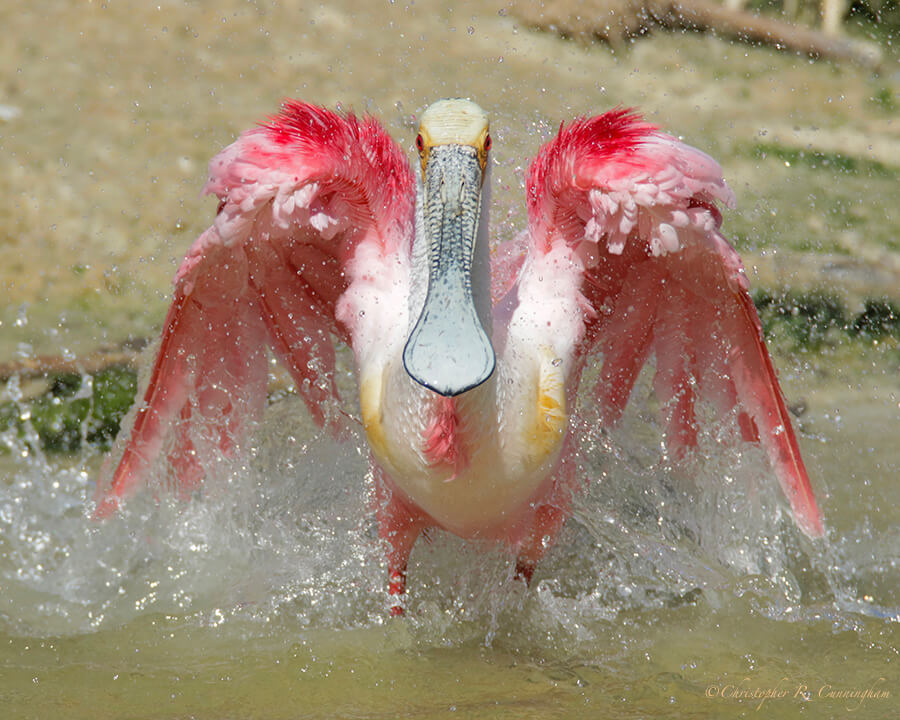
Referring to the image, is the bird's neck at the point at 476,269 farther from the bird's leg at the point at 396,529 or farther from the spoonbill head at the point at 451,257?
the bird's leg at the point at 396,529

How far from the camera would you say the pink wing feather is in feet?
11.9

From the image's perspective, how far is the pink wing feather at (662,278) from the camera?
363 cm

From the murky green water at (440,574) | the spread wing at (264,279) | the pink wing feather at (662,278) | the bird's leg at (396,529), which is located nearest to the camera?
the murky green water at (440,574)

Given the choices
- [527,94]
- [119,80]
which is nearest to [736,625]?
[527,94]

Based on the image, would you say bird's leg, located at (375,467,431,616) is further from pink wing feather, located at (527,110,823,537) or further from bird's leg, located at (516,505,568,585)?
pink wing feather, located at (527,110,823,537)

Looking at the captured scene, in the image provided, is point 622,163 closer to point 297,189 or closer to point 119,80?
point 297,189

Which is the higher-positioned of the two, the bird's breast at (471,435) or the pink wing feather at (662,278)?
the pink wing feather at (662,278)

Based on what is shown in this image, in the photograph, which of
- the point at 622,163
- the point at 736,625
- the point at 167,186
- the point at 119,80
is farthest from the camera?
the point at 119,80

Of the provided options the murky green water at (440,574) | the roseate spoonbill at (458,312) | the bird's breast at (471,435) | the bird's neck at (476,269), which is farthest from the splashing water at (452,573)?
the bird's neck at (476,269)

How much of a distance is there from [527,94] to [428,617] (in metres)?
6.00

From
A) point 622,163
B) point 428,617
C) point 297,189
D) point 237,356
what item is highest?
point 622,163

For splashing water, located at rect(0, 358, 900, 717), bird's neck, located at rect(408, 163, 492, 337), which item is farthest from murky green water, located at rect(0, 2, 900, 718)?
bird's neck, located at rect(408, 163, 492, 337)

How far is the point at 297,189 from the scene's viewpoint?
3.73 metres

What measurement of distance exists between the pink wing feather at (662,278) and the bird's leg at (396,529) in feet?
2.80
